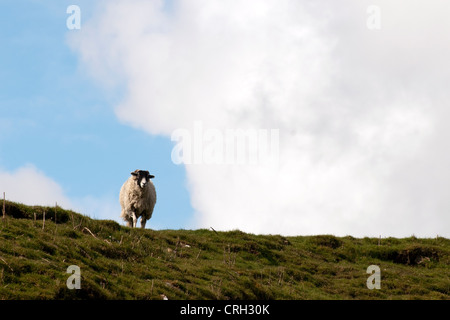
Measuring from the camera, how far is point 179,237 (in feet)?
85.0

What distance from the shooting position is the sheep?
3006 cm

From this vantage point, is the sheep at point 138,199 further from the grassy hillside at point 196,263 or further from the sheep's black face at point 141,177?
the grassy hillside at point 196,263

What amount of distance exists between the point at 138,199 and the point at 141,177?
114 cm

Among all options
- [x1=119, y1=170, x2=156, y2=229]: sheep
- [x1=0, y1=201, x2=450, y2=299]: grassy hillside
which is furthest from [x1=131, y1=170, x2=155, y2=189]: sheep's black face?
[x1=0, y1=201, x2=450, y2=299]: grassy hillside

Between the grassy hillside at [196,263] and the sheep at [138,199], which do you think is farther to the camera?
the sheep at [138,199]

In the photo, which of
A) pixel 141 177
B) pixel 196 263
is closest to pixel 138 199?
pixel 141 177

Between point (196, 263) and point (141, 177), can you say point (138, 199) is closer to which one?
point (141, 177)

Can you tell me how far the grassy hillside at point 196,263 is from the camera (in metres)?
16.5

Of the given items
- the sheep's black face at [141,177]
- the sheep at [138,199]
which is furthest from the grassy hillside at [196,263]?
the sheep's black face at [141,177]

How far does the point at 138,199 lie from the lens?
30062mm

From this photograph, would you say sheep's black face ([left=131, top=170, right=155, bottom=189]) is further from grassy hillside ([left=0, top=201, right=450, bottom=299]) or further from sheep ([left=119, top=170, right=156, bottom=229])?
grassy hillside ([left=0, top=201, right=450, bottom=299])

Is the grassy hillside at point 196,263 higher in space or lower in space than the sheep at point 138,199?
lower

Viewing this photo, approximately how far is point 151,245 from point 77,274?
265 inches

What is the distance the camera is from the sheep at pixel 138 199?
98.6ft
